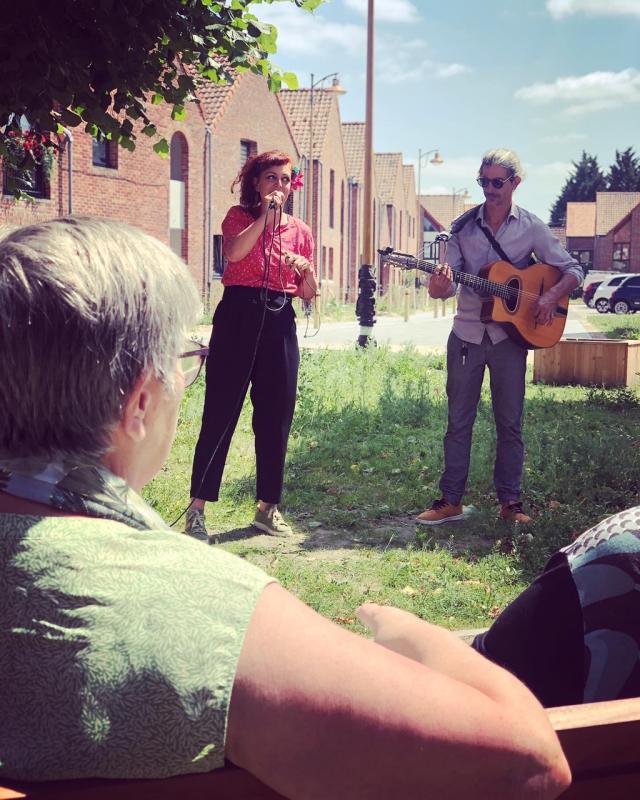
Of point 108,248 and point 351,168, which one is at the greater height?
point 351,168

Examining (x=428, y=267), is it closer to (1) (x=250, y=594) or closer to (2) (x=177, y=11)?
(2) (x=177, y=11)

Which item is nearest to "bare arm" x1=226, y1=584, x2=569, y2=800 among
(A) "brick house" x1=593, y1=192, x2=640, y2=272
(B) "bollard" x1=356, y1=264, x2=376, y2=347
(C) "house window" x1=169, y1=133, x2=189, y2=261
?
(B) "bollard" x1=356, y1=264, x2=376, y2=347

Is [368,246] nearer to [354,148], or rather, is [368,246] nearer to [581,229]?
[354,148]

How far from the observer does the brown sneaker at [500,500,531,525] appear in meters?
6.44

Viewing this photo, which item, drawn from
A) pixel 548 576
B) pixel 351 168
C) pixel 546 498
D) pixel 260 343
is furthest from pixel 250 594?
→ pixel 351 168

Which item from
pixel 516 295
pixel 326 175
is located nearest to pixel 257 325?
pixel 516 295

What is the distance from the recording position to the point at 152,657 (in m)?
1.09

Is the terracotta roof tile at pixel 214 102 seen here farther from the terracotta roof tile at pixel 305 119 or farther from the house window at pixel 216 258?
the terracotta roof tile at pixel 305 119

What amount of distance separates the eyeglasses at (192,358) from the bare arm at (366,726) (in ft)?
1.69

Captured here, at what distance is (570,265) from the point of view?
6.49 m

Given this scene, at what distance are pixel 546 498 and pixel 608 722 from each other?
20.5 feet

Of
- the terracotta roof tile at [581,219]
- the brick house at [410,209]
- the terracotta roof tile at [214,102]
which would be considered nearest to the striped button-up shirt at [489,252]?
the terracotta roof tile at [214,102]

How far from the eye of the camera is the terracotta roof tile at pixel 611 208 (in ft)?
296

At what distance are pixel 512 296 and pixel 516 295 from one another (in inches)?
1.8
